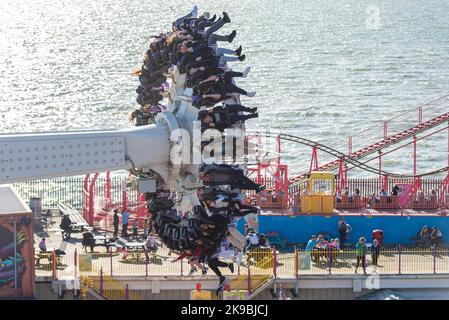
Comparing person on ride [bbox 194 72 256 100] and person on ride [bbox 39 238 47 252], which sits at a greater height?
person on ride [bbox 194 72 256 100]

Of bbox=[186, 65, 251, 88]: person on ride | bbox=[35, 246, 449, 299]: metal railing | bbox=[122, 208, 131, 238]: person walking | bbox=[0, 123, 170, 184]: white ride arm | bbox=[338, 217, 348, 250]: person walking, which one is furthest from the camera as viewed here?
bbox=[122, 208, 131, 238]: person walking

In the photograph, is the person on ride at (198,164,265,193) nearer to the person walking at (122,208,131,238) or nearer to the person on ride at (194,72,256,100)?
the person on ride at (194,72,256,100)

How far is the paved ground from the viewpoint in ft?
153

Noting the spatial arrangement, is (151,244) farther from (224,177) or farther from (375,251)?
(224,177)

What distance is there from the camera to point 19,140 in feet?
87.8

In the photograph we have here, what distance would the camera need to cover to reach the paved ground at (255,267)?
46.8 meters

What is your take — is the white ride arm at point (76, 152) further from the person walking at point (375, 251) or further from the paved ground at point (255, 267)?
the person walking at point (375, 251)

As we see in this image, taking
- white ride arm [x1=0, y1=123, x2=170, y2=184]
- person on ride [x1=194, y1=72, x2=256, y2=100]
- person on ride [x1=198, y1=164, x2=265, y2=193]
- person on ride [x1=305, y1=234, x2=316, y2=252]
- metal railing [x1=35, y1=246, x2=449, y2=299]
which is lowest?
metal railing [x1=35, y1=246, x2=449, y2=299]

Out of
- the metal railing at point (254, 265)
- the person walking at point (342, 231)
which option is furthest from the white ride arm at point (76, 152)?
the person walking at point (342, 231)

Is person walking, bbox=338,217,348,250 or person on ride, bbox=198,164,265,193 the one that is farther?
person walking, bbox=338,217,348,250

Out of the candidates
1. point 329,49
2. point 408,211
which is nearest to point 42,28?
point 329,49

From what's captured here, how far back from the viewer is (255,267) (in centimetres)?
4712

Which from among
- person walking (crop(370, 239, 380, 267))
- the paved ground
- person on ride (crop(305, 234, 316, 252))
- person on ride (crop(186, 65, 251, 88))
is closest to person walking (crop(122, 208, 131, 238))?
the paved ground
